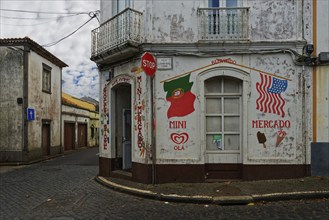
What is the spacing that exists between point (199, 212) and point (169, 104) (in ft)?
11.0

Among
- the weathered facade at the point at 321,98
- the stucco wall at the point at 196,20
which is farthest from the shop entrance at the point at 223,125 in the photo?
the weathered facade at the point at 321,98

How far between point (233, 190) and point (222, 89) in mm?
2881

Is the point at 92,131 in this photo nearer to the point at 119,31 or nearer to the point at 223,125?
the point at 119,31

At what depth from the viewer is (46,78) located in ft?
59.7

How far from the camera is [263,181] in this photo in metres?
8.21

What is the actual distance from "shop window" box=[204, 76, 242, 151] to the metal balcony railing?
8.20 ft

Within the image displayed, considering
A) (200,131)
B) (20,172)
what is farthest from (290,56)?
(20,172)

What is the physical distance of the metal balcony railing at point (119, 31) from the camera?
28.1 ft

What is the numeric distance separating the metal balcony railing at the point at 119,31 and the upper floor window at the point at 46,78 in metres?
9.03

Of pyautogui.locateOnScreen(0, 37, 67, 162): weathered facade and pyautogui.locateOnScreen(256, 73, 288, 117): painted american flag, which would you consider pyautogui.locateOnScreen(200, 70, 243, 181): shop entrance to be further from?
pyautogui.locateOnScreen(0, 37, 67, 162): weathered facade

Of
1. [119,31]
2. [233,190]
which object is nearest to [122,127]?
[119,31]

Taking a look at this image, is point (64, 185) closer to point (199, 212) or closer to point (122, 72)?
point (122, 72)

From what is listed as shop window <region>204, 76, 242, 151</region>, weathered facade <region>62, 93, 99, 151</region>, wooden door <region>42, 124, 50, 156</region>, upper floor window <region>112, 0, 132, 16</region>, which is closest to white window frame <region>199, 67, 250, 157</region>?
shop window <region>204, 76, 242, 151</region>

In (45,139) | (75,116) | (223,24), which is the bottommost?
(45,139)
